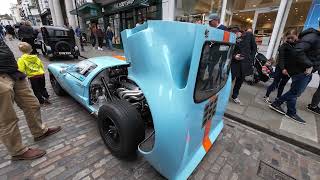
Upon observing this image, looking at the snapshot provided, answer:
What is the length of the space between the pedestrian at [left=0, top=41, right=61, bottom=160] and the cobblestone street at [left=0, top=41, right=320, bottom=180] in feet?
0.52

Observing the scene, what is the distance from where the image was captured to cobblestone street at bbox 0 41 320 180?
6.81ft

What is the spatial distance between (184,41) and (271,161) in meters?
2.22

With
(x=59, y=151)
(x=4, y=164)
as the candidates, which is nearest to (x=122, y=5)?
(x=59, y=151)

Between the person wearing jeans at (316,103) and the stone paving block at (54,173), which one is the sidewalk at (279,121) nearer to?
the person wearing jeans at (316,103)

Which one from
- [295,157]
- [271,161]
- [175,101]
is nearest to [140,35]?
[175,101]

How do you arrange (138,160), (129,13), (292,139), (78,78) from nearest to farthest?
1. (138,160)
2. (292,139)
3. (78,78)
4. (129,13)

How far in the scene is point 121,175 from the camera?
6.74ft

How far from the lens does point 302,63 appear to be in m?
3.14

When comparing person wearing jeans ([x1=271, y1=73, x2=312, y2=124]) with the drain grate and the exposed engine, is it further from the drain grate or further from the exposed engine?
the exposed engine

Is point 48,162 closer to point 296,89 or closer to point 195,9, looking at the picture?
point 296,89

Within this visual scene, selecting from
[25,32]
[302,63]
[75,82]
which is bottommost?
[75,82]

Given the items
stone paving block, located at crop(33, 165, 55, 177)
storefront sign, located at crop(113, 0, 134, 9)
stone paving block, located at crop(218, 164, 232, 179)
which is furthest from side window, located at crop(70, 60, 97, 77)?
storefront sign, located at crop(113, 0, 134, 9)

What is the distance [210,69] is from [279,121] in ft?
8.78

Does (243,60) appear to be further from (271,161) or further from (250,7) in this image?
(250,7)
